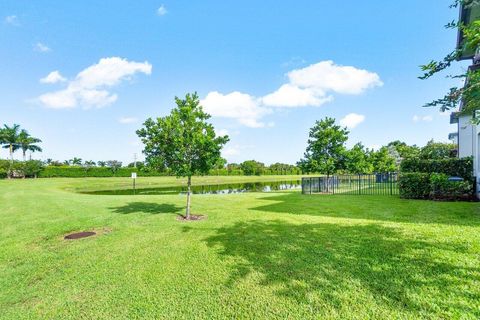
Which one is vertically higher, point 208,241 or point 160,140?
point 160,140

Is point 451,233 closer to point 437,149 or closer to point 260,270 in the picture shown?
point 260,270

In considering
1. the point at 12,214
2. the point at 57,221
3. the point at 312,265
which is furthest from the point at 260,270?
the point at 12,214

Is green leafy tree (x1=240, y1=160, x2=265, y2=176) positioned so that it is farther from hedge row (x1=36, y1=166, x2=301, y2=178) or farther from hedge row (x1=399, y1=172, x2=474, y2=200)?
hedge row (x1=399, y1=172, x2=474, y2=200)

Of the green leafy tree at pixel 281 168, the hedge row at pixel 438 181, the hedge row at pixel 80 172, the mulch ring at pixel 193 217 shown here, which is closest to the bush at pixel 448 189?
the hedge row at pixel 438 181

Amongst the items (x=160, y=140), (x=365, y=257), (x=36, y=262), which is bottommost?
(x=36, y=262)

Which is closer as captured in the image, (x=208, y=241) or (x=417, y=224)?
(x=208, y=241)

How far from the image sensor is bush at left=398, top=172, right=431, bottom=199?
11.3 m

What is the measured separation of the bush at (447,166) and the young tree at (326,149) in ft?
14.7

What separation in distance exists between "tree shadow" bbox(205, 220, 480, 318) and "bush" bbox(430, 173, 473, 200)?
6.94 metres

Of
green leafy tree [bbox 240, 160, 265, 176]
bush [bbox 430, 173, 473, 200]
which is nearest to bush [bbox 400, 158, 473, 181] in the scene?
bush [bbox 430, 173, 473, 200]

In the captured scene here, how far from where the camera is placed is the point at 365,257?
4.33m

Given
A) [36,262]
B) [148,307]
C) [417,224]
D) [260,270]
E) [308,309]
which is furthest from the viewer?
[417,224]

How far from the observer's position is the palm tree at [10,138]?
43.7 meters

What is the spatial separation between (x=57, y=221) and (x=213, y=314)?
743 centimetres
